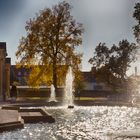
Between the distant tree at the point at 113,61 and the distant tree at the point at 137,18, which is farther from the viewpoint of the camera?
the distant tree at the point at 113,61

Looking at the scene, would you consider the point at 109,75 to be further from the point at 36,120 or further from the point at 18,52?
the point at 36,120

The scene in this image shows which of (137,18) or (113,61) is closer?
(137,18)

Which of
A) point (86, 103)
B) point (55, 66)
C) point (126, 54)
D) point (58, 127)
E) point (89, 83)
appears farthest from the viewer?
point (89, 83)

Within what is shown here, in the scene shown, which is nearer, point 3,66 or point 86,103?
point 86,103

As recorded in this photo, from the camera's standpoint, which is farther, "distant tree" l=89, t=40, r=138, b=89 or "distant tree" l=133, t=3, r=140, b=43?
"distant tree" l=89, t=40, r=138, b=89

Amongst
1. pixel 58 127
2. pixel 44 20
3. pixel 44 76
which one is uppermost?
pixel 44 20

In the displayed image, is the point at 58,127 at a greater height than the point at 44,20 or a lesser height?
lesser

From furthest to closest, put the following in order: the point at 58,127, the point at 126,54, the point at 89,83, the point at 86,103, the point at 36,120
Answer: the point at 89,83
the point at 126,54
the point at 86,103
the point at 36,120
the point at 58,127

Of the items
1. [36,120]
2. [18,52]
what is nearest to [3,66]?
[18,52]

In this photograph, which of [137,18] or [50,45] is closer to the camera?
[137,18]

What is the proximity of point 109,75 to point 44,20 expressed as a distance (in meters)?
22.9

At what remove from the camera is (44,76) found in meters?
52.0

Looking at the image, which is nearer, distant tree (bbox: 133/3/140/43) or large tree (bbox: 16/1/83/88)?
distant tree (bbox: 133/3/140/43)

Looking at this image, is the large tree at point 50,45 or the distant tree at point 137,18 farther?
the large tree at point 50,45
